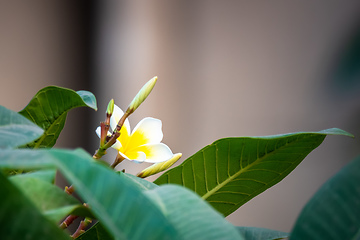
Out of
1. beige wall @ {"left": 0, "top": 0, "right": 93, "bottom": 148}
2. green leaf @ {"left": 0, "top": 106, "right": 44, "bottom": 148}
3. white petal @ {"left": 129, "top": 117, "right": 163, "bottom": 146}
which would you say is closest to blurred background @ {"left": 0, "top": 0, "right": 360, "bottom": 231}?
beige wall @ {"left": 0, "top": 0, "right": 93, "bottom": 148}

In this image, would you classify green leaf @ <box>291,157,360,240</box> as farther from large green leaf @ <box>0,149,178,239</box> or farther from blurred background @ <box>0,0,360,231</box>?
blurred background @ <box>0,0,360,231</box>

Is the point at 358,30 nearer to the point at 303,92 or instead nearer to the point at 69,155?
the point at 303,92

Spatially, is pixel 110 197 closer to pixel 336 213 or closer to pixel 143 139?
pixel 336 213

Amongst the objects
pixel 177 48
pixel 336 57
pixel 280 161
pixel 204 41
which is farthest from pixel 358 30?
pixel 280 161

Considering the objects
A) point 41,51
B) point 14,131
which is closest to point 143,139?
point 14,131

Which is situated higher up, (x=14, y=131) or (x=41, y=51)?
(x=14, y=131)
